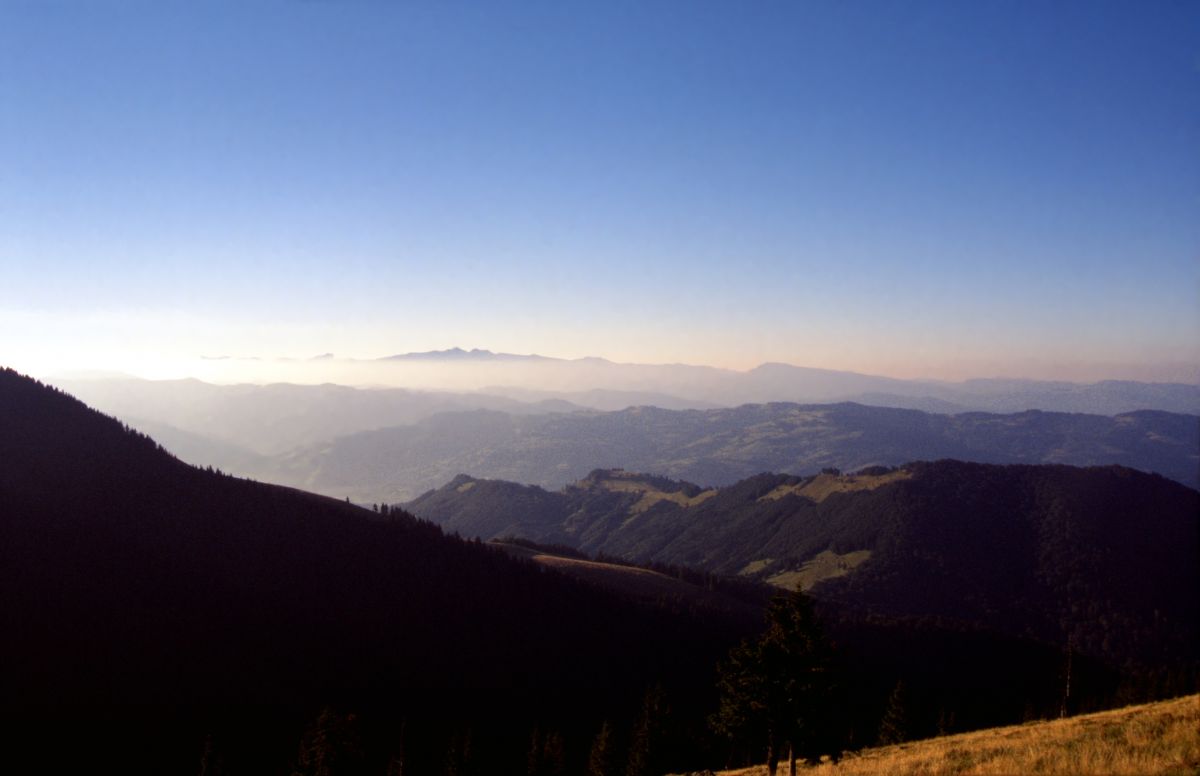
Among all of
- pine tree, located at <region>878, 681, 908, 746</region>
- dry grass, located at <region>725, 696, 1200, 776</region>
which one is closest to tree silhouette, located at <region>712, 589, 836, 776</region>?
dry grass, located at <region>725, 696, 1200, 776</region>

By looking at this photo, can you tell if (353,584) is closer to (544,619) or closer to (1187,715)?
(544,619)

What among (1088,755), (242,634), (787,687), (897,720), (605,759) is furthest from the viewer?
(242,634)

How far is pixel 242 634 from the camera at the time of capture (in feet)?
504

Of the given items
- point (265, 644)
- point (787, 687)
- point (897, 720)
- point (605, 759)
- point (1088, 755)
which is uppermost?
point (1088, 755)

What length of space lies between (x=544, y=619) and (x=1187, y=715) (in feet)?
586

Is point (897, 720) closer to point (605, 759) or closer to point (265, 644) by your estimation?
point (605, 759)

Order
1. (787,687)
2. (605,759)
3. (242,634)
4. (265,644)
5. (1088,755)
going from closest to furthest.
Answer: (1088,755) < (787,687) < (605,759) < (265,644) < (242,634)

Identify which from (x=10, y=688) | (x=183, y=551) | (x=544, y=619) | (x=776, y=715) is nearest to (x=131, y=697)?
(x=10, y=688)

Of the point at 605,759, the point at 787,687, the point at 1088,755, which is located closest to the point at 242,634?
the point at 605,759

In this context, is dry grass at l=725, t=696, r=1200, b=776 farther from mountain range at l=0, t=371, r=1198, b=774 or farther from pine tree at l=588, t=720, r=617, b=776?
mountain range at l=0, t=371, r=1198, b=774

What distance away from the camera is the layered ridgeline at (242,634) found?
125m

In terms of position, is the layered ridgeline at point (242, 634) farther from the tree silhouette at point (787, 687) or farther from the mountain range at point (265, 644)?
the tree silhouette at point (787, 687)

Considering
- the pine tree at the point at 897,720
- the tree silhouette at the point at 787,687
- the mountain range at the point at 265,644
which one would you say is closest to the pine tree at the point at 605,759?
the mountain range at the point at 265,644

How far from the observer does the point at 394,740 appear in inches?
5354
